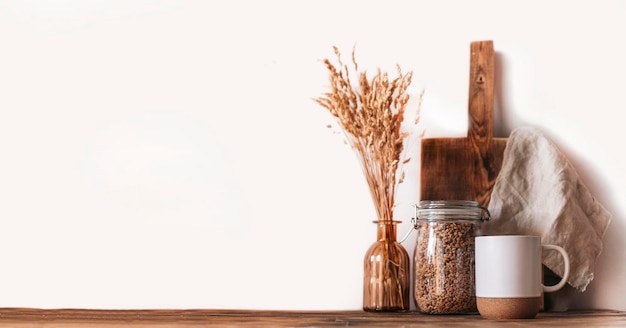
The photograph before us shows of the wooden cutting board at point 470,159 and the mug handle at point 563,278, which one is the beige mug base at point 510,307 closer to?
the mug handle at point 563,278

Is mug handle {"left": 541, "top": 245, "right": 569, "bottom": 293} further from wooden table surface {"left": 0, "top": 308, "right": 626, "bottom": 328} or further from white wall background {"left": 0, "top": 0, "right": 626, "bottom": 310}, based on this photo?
white wall background {"left": 0, "top": 0, "right": 626, "bottom": 310}

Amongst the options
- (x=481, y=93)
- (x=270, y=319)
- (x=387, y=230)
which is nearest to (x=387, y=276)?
(x=387, y=230)

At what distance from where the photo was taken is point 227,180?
1.45 m

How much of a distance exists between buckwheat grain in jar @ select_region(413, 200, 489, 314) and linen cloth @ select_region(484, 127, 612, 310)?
91 mm

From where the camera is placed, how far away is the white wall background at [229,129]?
1410 mm

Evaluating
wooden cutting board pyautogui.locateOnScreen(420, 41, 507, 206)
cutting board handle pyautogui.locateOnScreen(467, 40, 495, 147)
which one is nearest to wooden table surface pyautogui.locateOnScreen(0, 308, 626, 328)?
wooden cutting board pyautogui.locateOnScreen(420, 41, 507, 206)

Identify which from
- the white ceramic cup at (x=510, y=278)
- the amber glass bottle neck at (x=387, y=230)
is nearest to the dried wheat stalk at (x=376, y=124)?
the amber glass bottle neck at (x=387, y=230)

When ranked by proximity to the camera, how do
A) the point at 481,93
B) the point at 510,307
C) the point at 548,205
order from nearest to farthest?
the point at 510,307
the point at 548,205
the point at 481,93

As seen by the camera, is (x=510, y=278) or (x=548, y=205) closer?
(x=510, y=278)

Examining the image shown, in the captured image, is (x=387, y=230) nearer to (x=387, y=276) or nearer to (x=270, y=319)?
(x=387, y=276)

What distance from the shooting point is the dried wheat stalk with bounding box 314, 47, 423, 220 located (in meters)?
1.32

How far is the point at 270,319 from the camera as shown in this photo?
1231 millimetres

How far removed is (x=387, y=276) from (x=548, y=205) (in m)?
0.31

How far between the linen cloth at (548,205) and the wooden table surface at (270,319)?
0.11 m
